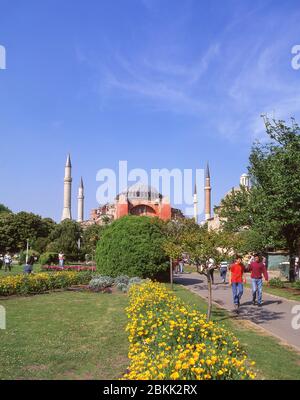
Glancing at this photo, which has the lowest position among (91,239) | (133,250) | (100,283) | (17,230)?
(100,283)

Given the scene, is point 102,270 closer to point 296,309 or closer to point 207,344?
point 296,309

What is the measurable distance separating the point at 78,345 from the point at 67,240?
122 feet

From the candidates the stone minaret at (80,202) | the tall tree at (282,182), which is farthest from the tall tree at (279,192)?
the stone minaret at (80,202)

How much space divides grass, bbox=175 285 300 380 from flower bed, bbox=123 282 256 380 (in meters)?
0.32

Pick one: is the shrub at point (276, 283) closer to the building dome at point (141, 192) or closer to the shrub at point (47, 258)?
the shrub at point (47, 258)

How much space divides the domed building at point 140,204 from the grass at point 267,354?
6160 centimetres

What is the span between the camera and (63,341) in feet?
26.1

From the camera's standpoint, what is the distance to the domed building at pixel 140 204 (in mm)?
76188

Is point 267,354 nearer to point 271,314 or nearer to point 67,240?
point 271,314

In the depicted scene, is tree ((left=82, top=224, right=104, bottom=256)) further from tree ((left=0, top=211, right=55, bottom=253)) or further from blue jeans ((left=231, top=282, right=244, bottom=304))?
blue jeans ((left=231, top=282, right=244, bottom=304))

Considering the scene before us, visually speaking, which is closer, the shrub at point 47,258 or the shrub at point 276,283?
the shrub at point 276,283

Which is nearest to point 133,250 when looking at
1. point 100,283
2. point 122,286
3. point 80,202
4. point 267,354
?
point 100,283

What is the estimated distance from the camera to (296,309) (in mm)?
12461

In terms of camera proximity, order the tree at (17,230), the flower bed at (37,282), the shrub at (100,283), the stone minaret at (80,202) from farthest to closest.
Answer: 1. the stone minaret at (80,202)
2. the tree at (17,230)
3. the shrub at (100,283)
4. the flower bed at (37,282)
